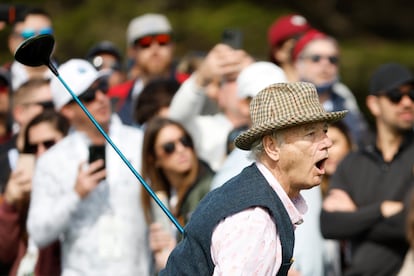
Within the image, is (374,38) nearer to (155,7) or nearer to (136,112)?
(155,7)

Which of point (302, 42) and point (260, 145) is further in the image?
point (302, 42)

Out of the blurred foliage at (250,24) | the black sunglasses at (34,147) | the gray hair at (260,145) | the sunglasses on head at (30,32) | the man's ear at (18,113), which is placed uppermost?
the gray hair at (260,145)

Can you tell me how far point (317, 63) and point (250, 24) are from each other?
8.70 metres

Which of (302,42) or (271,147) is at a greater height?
(271,147)

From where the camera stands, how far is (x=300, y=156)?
17.0ft

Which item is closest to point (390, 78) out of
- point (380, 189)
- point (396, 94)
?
point (396, 94)

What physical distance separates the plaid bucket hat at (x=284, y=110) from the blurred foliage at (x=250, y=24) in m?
11.4

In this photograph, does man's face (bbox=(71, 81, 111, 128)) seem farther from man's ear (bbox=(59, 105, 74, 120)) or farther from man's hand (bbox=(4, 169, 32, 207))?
man's hand (bbox=(4, 169, 32, 207))

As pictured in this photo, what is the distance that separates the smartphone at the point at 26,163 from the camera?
26.4 feet

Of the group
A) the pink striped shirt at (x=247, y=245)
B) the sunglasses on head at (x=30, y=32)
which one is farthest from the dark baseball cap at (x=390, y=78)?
the pink striped shirt at (x=247, y=245)

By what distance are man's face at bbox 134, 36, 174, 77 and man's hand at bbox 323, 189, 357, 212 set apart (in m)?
2.19

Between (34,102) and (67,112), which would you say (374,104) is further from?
(34,102)

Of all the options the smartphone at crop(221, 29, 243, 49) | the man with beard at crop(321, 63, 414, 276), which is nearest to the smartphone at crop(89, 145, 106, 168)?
the smartphone at crop(221, 29, 243, 49)

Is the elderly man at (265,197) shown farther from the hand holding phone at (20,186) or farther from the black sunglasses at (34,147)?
the black sunglasses at (34,147)
